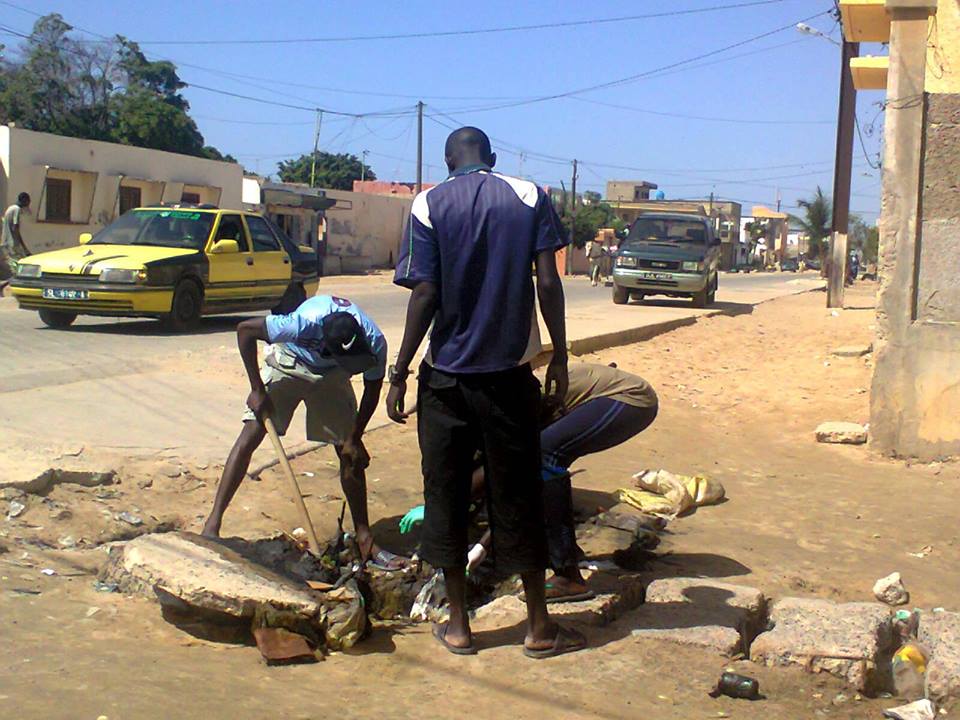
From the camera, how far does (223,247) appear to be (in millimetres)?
13438

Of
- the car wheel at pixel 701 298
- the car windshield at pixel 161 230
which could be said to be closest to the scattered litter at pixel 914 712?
the car windshield at pixel 161 230

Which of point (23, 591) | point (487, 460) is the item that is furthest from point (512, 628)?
point (23, 591)

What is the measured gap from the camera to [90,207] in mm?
27359

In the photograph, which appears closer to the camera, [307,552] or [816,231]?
[307,552]

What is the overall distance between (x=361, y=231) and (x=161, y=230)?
26070 mm

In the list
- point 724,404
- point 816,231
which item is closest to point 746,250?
point 816,231

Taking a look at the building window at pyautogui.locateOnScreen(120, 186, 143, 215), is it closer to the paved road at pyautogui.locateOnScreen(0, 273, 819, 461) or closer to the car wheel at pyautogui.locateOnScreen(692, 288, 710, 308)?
the paved road at pyautogui.locateOnScreen(0, 273, 819, 461)

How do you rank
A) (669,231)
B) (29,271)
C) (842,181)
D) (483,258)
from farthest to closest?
1. (842,181)
2. (669,231)
3. (29,271)
4. (483,258)

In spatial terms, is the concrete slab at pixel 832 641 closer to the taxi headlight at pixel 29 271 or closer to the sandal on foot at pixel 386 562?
the sandal on foot at pixel 386 562

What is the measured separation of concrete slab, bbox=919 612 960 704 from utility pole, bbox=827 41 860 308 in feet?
66.2

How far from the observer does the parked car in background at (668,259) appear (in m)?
22.1

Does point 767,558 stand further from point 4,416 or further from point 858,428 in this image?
point 4,416

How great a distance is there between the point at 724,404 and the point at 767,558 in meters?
4.76

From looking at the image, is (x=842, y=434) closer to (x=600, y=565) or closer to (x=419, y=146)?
(x=600, y=565)
